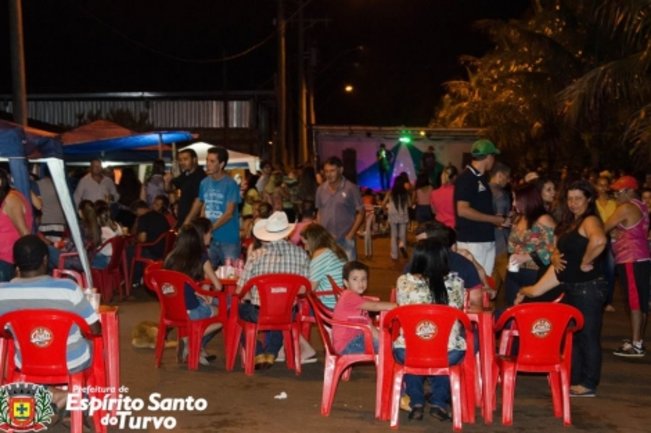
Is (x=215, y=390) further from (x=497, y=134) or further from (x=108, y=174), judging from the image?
(x=497, y=134)

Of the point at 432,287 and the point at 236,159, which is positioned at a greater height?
the point at 432,287

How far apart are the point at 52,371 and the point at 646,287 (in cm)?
640

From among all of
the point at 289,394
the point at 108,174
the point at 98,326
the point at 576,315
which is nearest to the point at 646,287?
the point at 576,315

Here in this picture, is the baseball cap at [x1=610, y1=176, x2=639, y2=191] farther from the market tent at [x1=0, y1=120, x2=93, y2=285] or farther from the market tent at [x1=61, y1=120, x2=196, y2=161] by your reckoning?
the market tent at [x1=61, y1=120, x2=196, y2=161]

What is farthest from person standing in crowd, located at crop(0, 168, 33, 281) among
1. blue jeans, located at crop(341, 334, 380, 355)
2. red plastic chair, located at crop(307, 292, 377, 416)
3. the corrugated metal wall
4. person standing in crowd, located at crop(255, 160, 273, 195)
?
the corrugated metal wall

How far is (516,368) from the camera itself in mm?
7656

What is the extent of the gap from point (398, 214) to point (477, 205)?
9727mm

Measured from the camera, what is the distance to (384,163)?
2959 cm

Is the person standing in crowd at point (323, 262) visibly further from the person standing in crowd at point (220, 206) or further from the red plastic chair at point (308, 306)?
the person standing in crowd at point (220, 206)

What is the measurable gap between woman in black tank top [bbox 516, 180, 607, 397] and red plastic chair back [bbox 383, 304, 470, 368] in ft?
5.40

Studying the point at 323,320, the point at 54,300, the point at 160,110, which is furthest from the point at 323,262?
the point at 160,110

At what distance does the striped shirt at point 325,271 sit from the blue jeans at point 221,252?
231 centimetres

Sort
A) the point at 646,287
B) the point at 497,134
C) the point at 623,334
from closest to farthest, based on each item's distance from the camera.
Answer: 1. the point at 646,287
2. the point at 623,334
3. the point at 497,134

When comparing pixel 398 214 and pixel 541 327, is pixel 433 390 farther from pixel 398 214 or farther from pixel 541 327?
pixel 398 214
